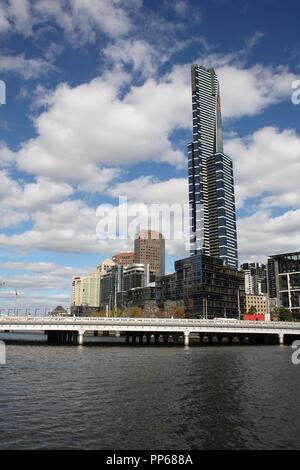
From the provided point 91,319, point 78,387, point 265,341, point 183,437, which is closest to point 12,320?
point 91,319

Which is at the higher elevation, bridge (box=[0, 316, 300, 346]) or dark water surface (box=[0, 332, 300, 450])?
bridge (box=[0, 316, 300, 346])

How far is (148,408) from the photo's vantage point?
1378 inches

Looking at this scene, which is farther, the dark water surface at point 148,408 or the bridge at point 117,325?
the bridge at point 117,325

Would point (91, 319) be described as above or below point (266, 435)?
above

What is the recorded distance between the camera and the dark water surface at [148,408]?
87.6ft

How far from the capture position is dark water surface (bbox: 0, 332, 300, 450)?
2670cm

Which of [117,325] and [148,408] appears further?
[117,325]

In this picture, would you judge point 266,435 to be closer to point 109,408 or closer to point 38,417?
point 109,408

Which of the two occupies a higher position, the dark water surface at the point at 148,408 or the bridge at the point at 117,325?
the bridge at the point at 117,325

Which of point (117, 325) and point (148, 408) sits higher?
point (117, 325)

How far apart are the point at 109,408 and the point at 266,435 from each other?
12.9m

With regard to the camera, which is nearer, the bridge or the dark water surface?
the dark water surface
